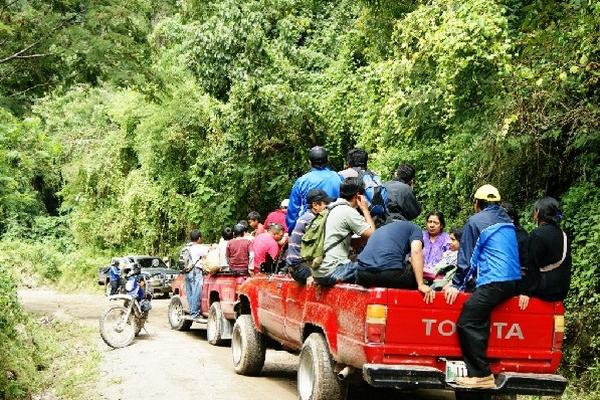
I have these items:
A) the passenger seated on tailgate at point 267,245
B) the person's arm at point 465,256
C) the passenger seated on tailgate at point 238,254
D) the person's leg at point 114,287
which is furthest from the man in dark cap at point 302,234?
the person's leg at point 114,287

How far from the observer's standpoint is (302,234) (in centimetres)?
862

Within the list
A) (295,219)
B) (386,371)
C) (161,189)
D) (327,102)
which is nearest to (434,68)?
(295,219)

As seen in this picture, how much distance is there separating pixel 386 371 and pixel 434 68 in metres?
7.88

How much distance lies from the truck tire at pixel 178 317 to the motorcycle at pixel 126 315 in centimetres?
181

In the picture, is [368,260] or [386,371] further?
[368,260]

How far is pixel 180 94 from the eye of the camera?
2742cm

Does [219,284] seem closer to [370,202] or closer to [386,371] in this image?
[370,202]

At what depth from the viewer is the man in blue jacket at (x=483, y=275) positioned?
6.58m

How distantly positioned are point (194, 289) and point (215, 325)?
5.40 ft

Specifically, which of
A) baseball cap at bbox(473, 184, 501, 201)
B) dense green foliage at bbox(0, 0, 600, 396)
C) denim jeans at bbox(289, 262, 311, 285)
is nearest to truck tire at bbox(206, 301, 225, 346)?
dense green foliage at bbox(0, 0, 600, 396)

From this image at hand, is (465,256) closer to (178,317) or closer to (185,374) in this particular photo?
(185,374)

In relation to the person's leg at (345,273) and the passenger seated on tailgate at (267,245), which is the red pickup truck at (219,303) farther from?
the person's leg at (345,273)

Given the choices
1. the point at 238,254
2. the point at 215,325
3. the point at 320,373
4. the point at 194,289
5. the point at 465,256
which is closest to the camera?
the point at 465,256

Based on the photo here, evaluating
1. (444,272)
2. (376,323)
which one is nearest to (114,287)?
(444,272)
